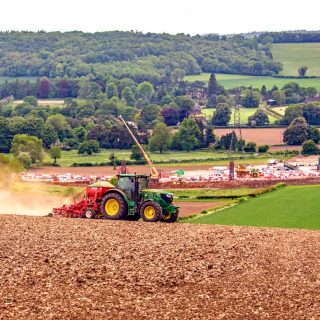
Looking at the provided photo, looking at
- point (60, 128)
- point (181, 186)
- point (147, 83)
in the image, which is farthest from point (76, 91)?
point (181, 186)

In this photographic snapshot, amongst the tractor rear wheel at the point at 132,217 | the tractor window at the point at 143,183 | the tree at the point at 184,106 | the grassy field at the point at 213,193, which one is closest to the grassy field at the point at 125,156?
the grassy field at the point at 213,193

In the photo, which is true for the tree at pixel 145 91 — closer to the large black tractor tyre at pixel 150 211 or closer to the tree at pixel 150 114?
the tree at pixel 150 114

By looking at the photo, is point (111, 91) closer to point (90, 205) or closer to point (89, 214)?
point (90, 205)

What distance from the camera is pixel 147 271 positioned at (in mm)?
21203

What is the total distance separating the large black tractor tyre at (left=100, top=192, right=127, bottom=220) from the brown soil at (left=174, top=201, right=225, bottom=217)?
984cm

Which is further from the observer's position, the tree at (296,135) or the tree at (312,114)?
the tree at (312,114)

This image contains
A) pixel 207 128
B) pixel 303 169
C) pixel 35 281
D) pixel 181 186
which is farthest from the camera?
pixel 207 128

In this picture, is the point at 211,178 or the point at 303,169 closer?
the point at 211,178

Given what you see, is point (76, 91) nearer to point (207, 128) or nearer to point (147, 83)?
point (147, 83)

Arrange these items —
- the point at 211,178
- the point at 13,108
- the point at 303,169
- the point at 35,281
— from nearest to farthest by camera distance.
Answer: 1. the point at 35,281
2. the point at 211,178
3. the point at 303,169
4. the point at 13,108

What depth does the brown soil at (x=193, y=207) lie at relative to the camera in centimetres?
4207

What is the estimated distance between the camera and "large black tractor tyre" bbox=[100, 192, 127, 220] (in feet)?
98.6

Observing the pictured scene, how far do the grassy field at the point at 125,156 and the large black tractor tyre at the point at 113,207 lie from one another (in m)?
62.8

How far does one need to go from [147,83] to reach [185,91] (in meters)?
8.70
